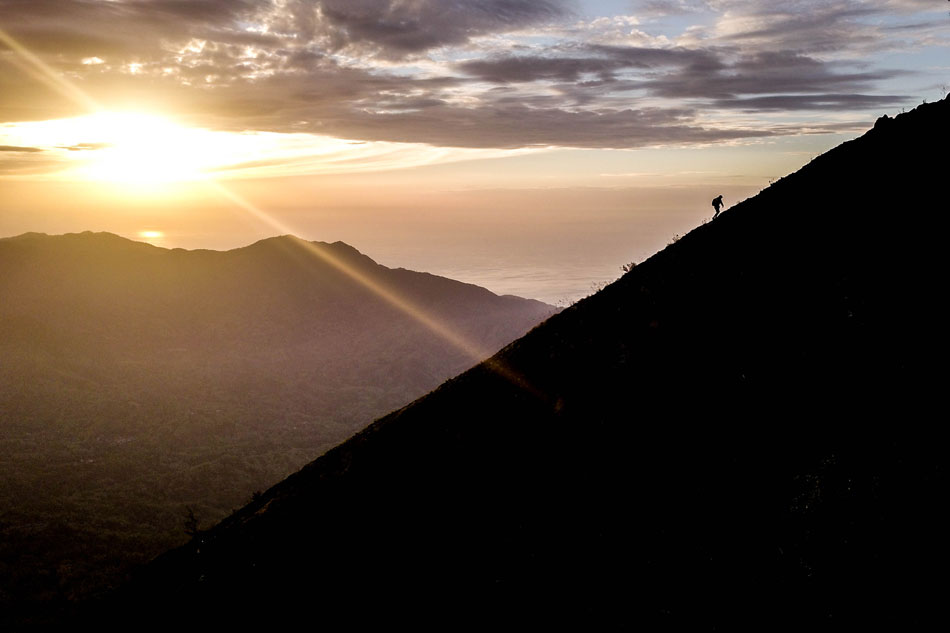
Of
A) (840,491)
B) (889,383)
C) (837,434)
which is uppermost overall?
(889,383)

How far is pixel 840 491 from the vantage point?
1385 centimetres

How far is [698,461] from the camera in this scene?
16.7 meters

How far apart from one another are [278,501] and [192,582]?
610cm

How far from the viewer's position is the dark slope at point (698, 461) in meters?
13.5

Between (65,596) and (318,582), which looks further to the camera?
(65,596)

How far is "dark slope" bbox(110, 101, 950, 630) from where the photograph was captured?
13.5 m

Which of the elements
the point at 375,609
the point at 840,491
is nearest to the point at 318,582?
the point at 375,609

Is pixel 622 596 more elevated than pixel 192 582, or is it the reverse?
pixel 622 596

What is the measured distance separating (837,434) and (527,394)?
12941 millimetres

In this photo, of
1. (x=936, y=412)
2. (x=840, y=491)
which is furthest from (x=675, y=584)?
(x=936, y=412)

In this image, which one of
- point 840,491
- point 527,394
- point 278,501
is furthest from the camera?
point 278,501

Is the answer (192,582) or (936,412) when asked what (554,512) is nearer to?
(936,412)

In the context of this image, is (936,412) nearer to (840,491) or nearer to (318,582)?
(840,491)

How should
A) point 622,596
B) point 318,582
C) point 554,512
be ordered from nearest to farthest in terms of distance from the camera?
1. point 622,596
2. point 554,512
3. point 318,582
